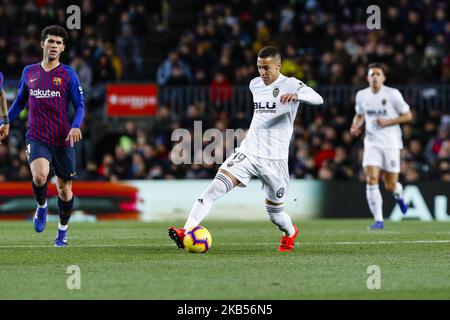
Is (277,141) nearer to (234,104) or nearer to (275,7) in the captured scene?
(234,104)

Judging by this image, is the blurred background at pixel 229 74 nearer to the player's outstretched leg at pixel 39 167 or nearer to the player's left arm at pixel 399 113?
the player's left arm at pixel 399 113

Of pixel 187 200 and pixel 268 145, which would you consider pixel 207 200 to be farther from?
pixel 187 200

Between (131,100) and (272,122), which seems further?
(131,100)

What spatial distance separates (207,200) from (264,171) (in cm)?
70

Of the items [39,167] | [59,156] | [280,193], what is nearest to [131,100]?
[59,156]

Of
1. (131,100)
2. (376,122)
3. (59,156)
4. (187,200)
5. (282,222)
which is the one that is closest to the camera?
(282,222)

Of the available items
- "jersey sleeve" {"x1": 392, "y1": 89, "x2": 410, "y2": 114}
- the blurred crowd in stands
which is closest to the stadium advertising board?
the blurred crowd in stands

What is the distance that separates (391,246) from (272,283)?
433 centimetres

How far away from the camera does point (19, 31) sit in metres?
26.1

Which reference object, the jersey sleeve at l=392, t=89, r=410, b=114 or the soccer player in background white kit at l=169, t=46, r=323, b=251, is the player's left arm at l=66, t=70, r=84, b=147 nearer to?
the soccer player in background white kit at l=169, t=46, r=323, b=251

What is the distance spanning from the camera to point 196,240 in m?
11.0

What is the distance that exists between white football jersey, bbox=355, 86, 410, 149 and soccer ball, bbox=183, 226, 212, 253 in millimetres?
6852
